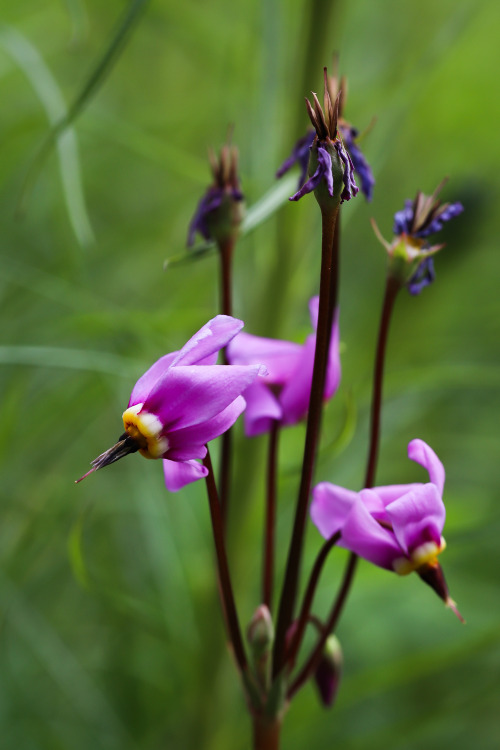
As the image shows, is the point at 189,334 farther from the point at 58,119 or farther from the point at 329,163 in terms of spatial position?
the point at 329,163

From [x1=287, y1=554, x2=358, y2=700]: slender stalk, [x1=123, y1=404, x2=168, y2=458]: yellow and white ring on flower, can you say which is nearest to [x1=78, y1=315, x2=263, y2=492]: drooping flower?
[x1=123, y1=404, x2=168, y2=458]: yellow and white ring on flower

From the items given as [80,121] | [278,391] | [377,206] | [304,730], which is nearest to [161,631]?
[304,730]

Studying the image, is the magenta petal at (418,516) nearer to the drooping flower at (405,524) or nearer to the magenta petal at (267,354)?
the drooping flower at (405,524)

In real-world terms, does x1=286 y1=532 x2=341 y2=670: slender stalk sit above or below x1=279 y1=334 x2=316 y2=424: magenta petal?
below

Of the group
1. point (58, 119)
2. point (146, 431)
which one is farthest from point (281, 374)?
point (58, 119)

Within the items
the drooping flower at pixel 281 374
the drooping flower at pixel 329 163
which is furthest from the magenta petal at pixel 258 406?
the drooping flower at pixel 329 163

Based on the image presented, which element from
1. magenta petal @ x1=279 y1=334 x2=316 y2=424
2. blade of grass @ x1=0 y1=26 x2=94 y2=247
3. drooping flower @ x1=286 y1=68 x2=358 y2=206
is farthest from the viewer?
blade of grass @ x1=0 y1=26 x2=94 y2=247

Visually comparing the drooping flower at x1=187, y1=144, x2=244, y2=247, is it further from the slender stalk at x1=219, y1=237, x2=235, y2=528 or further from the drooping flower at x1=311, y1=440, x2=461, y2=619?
the drooping flower at x1=311, y1=440, x2=461, y2=619
